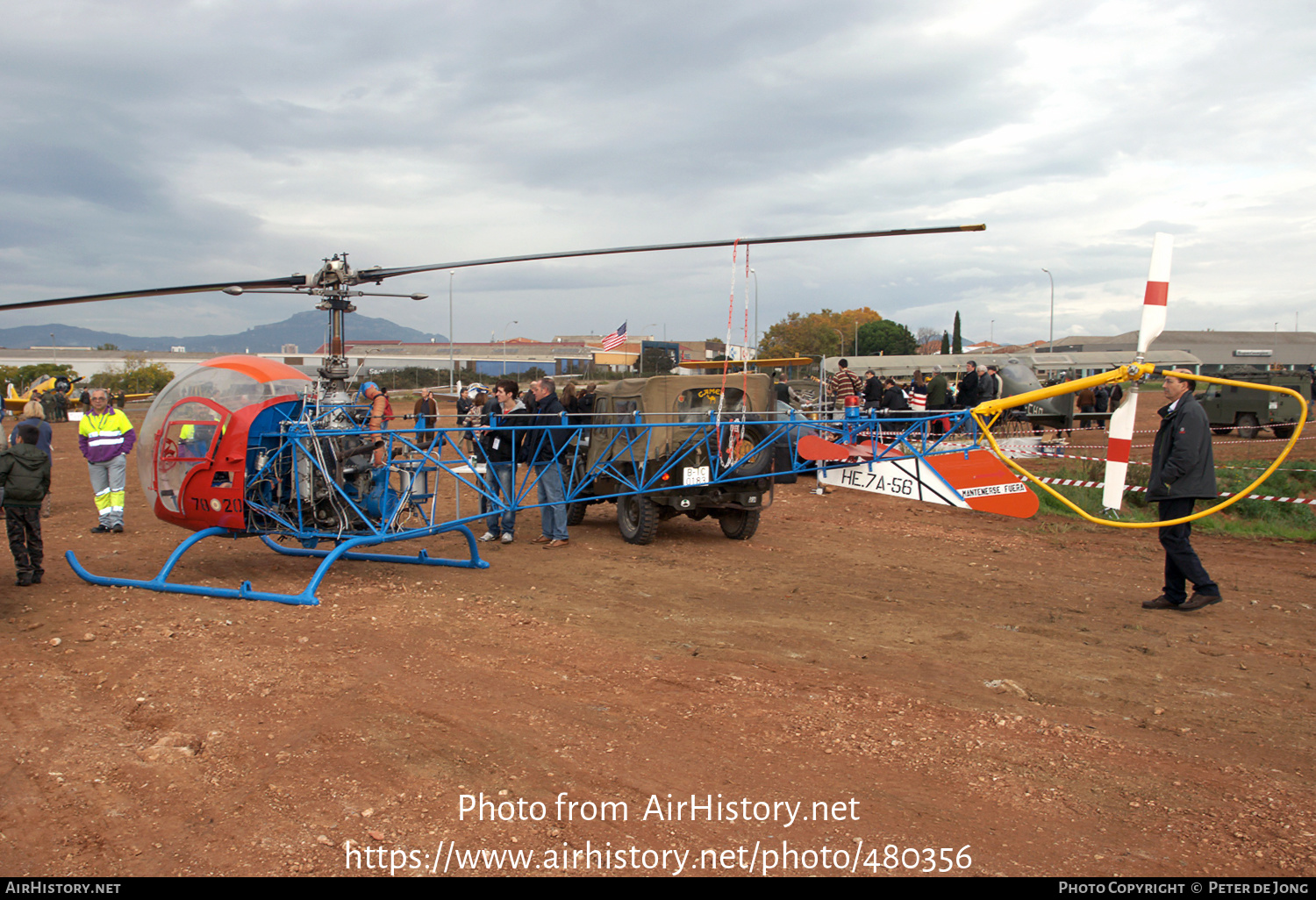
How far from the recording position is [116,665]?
525 centimetres

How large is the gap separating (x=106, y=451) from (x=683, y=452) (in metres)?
7.38

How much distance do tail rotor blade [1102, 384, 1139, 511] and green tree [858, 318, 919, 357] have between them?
7279cm

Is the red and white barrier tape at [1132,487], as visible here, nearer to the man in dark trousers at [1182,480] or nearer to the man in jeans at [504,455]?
the man in dark trousers at [1182,480]

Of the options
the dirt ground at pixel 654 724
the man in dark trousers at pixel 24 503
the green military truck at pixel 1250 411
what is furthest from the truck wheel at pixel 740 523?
the green military truck at pixel 1250 411

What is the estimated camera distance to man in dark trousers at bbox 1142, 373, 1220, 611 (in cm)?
652

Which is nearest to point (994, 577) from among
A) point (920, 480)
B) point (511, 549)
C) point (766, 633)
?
point (920, 480)

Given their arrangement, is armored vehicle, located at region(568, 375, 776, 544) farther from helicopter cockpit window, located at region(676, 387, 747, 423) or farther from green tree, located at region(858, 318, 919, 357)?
green tree, located at region(858, 318, 919, 357)

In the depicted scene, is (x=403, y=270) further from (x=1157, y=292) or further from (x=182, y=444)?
(x=1157, y=292)

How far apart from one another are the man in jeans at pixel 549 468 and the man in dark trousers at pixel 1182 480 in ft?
19.1

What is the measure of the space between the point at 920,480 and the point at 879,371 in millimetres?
28034

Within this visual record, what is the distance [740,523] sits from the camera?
1023 cm

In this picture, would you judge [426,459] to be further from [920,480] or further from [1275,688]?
[1275,688]

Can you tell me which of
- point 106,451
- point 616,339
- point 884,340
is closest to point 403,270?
point 106,451

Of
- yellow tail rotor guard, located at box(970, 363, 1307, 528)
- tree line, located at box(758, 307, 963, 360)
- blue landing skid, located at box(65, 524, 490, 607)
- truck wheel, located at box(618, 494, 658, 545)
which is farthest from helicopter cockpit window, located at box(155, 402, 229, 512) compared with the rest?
tree line, located at box(758, 307, 963, 360)
